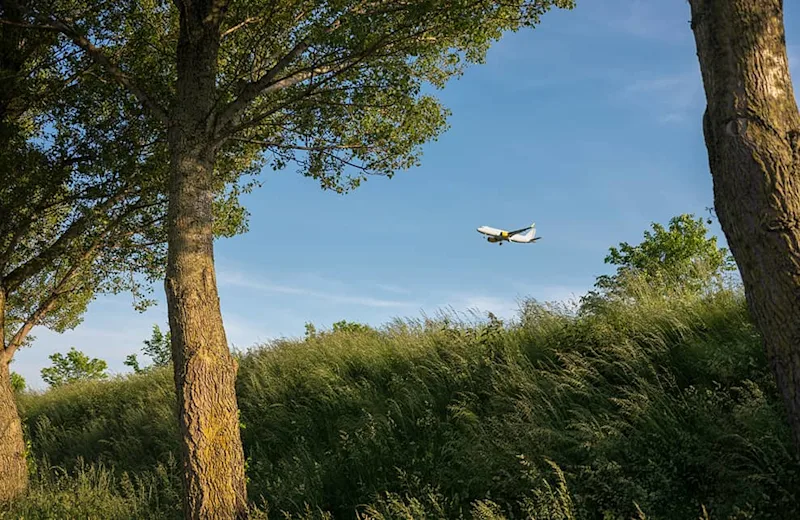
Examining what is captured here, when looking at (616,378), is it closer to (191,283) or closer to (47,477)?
(191,283)

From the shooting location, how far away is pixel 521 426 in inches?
301

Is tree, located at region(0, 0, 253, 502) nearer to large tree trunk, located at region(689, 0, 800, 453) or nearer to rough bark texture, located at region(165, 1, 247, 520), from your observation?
rough bark texture, located at region(165, 1, 247, 520)

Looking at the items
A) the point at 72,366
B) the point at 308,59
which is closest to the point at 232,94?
the point at 308,59

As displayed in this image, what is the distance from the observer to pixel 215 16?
9.40 metres

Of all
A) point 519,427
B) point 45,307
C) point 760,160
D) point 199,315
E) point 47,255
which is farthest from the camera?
point 45,307

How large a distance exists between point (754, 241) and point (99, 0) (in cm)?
1237

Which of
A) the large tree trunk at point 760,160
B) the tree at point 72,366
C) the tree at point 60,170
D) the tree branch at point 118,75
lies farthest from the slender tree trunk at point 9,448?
the tree at point 72,366

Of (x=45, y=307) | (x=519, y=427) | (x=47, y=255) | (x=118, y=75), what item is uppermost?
(x=118, y=75)

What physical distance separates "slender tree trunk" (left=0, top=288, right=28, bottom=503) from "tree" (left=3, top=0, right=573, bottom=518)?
19.3 feet

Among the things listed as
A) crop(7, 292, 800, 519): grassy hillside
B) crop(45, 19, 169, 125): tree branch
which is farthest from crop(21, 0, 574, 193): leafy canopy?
crop(7, 292, 800, 519): grassy hillside

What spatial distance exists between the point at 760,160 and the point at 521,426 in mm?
3833

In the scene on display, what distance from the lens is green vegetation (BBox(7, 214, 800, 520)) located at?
6285 millimetres

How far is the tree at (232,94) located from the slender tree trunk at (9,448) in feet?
19.3

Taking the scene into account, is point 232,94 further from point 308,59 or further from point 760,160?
point 760,160
